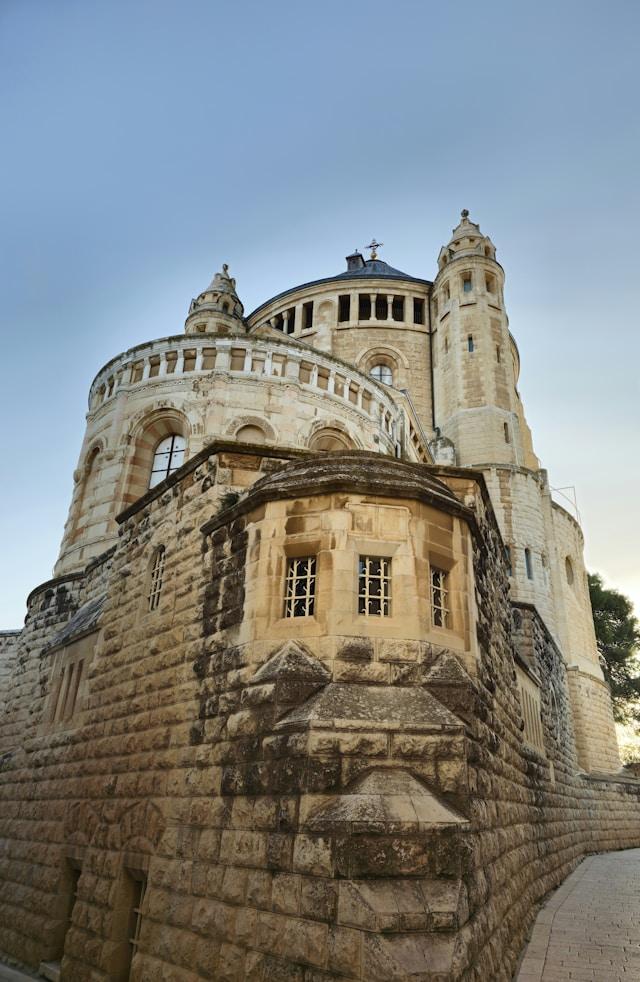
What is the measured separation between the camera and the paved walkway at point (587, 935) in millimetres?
7078

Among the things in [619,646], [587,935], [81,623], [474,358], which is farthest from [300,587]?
[619,646]

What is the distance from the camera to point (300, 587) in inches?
260

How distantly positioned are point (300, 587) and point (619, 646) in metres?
38.6

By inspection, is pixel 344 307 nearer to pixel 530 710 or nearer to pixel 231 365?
pixel 231 365

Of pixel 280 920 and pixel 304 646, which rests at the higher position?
pixel 304 646

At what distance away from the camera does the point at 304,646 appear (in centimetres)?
614

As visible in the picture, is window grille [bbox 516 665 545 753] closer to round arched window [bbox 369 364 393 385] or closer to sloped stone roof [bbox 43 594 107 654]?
sloped stone roof [bbox 43 594 107 654]

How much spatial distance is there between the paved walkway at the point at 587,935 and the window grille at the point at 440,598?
3777mm

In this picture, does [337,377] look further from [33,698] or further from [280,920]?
[280,920]

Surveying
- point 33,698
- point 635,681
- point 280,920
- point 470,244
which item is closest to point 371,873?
point 280,920

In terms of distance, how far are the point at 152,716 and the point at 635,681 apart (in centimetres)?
3804

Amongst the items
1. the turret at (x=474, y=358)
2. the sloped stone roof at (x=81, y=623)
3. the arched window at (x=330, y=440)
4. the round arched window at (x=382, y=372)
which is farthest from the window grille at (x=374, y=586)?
the round arched window at (x=382, y=372)

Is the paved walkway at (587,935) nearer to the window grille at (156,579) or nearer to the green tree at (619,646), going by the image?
the window grille at (156,579)

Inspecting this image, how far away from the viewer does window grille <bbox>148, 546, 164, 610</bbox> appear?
9.19 metres
